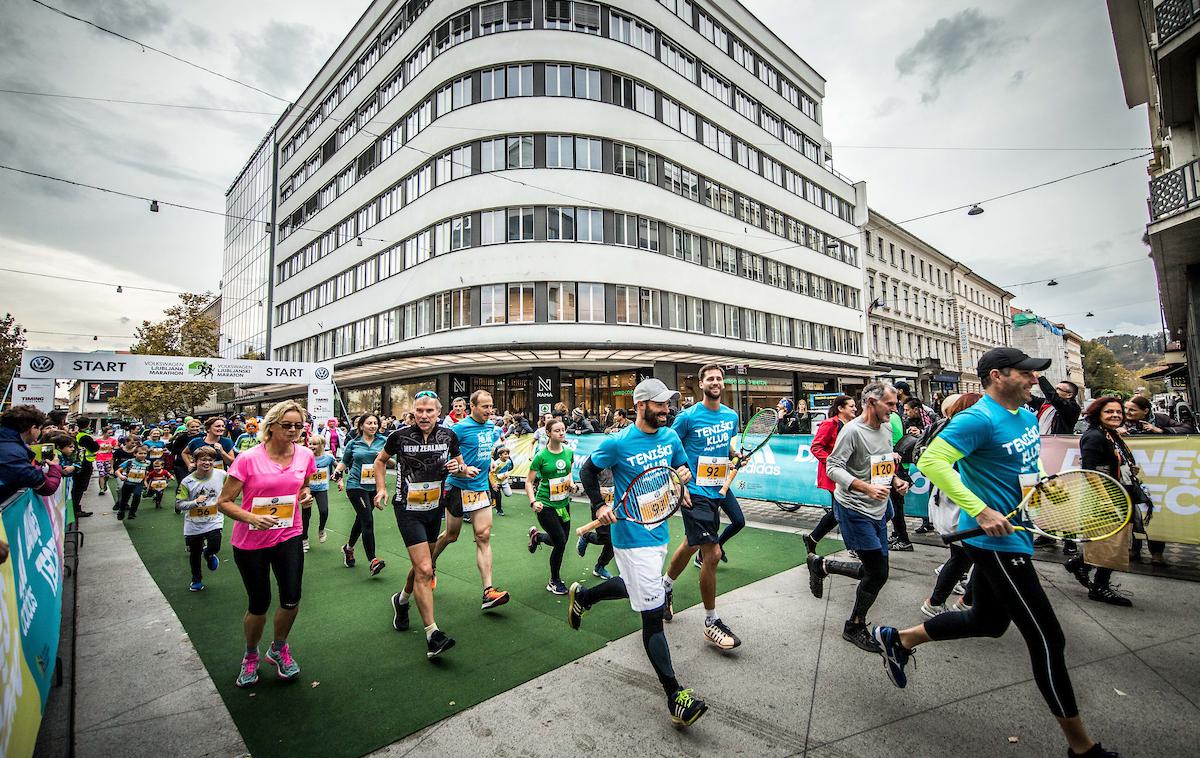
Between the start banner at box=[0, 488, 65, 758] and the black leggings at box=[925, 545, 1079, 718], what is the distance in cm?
492

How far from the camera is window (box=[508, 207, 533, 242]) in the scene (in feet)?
79.9

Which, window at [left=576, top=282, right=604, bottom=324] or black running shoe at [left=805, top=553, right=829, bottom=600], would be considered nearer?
black running shoe at [left=805, top=553, right=829, bottom=600]

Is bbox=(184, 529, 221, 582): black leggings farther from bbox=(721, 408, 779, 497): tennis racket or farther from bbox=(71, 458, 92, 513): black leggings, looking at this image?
bbox=(71, 458, 92, 513): black leggings

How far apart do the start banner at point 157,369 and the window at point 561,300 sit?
10117 millimetres

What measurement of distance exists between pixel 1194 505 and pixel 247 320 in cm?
6546

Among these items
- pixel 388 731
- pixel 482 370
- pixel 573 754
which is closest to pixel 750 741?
pixel 573 754

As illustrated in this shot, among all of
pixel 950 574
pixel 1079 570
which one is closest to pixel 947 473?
pixel 950 574

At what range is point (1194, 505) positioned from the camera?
601cm

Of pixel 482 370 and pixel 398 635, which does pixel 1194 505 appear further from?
pixel 482 370

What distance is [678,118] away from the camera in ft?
92.3

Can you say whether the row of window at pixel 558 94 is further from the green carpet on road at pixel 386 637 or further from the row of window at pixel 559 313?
the green carpet on road at pixel 386 637

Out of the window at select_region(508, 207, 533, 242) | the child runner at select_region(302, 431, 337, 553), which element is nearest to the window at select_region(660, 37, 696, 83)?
the window at select_region(508, 207, 533, 242)

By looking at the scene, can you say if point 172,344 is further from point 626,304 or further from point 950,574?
point 950,574

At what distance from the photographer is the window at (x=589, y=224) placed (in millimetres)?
24625
